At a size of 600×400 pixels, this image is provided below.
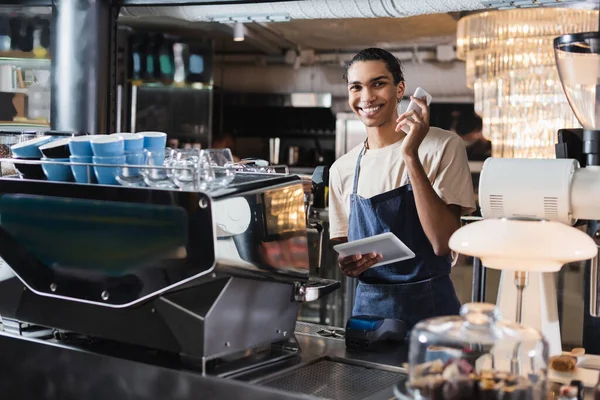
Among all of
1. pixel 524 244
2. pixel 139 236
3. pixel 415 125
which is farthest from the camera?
Result: pixel 415 125

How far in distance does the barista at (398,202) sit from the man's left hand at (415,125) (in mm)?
56

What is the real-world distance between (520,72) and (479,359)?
478 cm

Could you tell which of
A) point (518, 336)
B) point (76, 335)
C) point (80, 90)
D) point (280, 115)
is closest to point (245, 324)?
point (76, 335)

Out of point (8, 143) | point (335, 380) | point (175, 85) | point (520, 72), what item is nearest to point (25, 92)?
→ point (8, 143)

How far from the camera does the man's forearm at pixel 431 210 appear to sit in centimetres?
241

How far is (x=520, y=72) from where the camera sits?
229 inches

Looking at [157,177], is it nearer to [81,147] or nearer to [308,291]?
[81,147]

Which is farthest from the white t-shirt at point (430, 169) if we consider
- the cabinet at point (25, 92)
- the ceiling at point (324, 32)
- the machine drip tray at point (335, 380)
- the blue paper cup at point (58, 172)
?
the ceiling at point (324, 32)

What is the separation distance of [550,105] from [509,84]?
0.34 metres

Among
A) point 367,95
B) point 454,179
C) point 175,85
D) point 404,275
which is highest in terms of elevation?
point 175,85

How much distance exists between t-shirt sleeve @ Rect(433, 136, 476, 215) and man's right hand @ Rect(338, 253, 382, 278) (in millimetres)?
319

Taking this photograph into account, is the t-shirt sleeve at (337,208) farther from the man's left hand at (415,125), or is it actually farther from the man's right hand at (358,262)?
the man's left hand at (415,125)

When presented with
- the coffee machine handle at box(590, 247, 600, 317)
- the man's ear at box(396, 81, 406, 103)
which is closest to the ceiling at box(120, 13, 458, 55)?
the man's ear at box(396, 81, 406, 103)

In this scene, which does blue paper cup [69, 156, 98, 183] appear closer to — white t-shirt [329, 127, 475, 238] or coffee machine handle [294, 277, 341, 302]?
coffee machine handle [294, 277, 341, 302]
